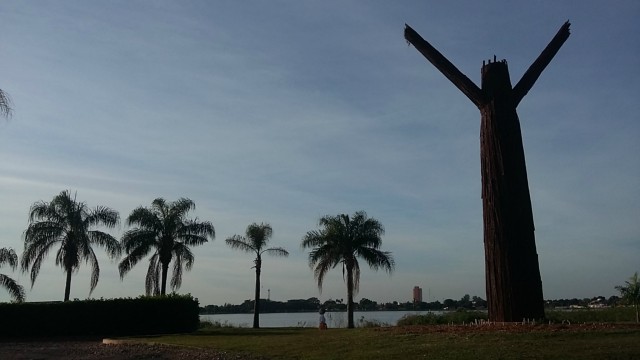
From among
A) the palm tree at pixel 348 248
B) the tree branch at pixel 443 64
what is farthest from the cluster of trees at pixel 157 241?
the tree branch at pixel 443 64

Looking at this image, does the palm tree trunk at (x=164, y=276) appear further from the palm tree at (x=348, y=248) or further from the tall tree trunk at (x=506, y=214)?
the tall tree trunk at (x=506, y=214)

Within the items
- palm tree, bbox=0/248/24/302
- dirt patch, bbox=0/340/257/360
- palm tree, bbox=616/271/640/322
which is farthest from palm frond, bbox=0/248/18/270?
palm tree, bbox=616/271/640/322

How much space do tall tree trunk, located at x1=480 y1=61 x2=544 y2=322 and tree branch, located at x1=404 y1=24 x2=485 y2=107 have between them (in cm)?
56

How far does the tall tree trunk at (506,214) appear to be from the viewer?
774 inches

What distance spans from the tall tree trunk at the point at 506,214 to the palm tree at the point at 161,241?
80.0 ft

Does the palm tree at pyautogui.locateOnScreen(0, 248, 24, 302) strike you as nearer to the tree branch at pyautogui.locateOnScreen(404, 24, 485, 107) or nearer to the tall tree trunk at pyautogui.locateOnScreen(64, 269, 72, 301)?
the tall tree trunk at pyautogui.locateOnScreen(64, 269, 72, 301)

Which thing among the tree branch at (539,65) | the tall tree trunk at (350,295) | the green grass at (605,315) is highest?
the tree branch at (539,65)

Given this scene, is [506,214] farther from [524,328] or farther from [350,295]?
[350,295]

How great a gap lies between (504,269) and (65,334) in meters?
22.0

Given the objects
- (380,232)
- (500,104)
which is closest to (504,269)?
(500,104)

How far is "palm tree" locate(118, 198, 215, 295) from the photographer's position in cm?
4034

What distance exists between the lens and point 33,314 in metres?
32.0

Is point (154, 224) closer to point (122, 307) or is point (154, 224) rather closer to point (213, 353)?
point (122, 307)

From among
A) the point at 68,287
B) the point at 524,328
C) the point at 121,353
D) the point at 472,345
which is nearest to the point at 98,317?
the point at 68,287
